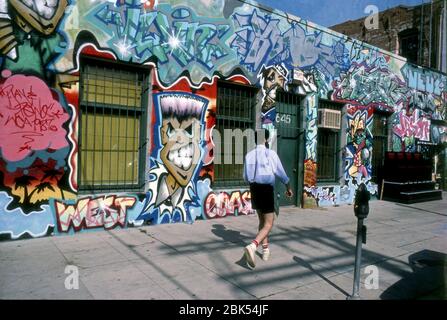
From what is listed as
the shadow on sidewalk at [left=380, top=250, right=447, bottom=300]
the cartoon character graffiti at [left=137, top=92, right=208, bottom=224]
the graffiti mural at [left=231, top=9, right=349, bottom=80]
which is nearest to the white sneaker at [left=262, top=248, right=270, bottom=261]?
the shadow on sidewalk at [left=380, top=250, right=447, bottom=300]

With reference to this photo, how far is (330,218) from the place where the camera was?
29.7ft

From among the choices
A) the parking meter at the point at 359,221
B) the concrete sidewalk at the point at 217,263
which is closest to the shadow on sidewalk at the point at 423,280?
the concrete sidewalk at the point at 217,263

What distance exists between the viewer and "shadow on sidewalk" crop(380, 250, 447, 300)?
15.1 feet

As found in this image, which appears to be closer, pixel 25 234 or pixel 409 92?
pixel 25 234

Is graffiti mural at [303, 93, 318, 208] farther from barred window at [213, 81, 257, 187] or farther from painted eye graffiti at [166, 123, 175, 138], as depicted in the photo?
painted eye graffiti at [166, 123, 175, 138]

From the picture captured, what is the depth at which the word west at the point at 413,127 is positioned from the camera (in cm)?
1385

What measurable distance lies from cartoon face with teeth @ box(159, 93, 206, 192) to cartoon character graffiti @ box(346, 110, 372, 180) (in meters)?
5.85

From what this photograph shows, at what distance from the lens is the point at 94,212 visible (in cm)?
659

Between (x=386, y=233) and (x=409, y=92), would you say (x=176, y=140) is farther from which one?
(x=409, y=92)

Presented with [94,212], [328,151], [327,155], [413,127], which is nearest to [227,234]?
[94,212]

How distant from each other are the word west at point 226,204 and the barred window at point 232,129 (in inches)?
12.4

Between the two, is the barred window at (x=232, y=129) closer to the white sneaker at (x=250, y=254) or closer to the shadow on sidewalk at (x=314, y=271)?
the shadow on sidewalk at (x=314, y=271)
